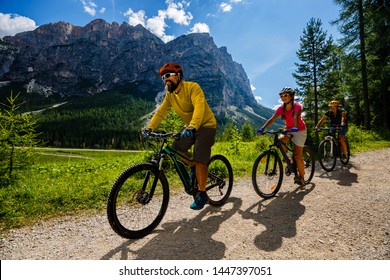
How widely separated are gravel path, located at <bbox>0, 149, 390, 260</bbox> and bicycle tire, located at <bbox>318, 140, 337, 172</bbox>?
9.78 ft

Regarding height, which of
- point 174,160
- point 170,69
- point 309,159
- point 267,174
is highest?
point 170,69

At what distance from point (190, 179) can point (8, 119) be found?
656 centimetres

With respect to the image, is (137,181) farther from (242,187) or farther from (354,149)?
(354,149)

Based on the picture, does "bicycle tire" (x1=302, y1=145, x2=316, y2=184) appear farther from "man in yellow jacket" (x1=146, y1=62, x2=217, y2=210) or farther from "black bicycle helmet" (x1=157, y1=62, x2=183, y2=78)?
"black bicycle helmet" (x1=157, y1=62, x2=183, y2=78)

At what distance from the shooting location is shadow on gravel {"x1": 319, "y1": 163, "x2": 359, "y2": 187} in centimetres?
706

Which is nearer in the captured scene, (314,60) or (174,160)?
(174,160)

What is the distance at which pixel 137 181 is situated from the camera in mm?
3951

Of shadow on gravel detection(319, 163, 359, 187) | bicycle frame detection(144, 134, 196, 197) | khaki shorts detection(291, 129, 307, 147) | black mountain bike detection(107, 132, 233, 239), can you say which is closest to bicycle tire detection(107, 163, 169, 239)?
black mountain bike detection(107, 132, 233, 239)

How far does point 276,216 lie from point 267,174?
1.46m

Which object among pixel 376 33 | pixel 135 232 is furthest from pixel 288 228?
pixel 376 33

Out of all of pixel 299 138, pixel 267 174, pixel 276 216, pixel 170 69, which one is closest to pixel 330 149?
pixel 299 138

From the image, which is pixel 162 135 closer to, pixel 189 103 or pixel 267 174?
pixel 189 103

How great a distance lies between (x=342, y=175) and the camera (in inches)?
313

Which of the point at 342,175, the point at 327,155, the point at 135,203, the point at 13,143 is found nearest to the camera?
the point at 135,203
